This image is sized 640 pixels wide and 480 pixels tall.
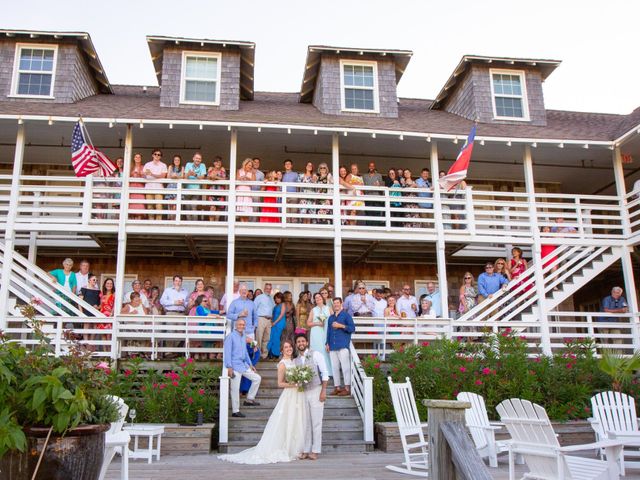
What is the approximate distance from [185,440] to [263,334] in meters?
3.97

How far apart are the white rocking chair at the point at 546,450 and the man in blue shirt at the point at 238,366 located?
5.42 metres

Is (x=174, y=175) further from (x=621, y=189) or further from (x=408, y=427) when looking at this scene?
(x=621, y=189)

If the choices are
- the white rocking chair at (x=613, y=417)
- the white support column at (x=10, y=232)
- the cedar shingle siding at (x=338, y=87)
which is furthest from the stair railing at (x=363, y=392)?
the cedar shingle siding at (x=338, y=87)

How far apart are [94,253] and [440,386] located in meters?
9.55

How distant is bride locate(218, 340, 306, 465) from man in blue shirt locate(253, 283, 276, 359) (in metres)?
3.80

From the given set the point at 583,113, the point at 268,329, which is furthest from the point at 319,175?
the point at 583,113

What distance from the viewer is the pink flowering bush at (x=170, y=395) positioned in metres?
11.0

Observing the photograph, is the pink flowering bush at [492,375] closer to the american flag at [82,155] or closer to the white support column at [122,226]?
the white support column at [122,226]

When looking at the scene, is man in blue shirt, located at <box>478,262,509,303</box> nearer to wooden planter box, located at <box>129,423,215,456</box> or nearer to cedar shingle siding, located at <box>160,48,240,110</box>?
wooden planter box, located at <box>129,423,215,456</box>

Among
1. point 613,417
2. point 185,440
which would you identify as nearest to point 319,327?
point 185,440

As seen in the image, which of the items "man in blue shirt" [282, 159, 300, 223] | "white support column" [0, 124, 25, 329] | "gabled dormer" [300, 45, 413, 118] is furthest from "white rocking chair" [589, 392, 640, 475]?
"white support column" [0, 124, 25, 329]

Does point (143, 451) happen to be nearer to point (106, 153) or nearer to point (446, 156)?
point (106, 153)

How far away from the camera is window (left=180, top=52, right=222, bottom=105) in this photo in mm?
16969

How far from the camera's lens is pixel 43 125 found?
14656mm
